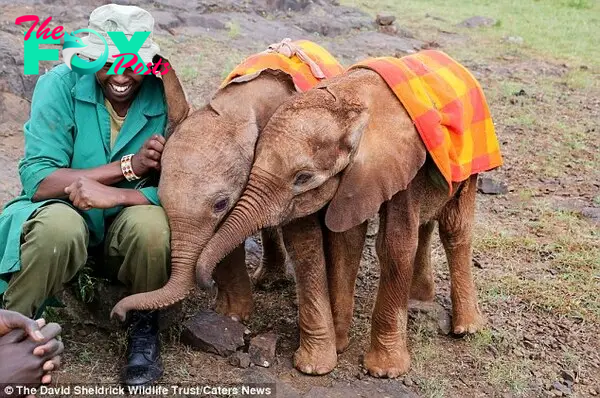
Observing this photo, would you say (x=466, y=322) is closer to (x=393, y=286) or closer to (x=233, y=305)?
(x=393, y=286)

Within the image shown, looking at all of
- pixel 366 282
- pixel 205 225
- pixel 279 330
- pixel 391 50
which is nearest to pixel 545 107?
pixel 391 50

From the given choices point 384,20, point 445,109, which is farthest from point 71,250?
point 384,20

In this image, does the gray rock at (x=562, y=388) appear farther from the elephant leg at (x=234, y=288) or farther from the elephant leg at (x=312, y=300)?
the elephant leg at (x=234, y=288)

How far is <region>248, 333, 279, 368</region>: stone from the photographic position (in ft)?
14.2

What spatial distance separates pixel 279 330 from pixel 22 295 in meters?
1.62

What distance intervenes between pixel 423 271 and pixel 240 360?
1.52m

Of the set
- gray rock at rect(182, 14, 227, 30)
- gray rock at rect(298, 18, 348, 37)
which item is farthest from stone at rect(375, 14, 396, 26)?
gray rock at rect(182, 14, 227, 30)

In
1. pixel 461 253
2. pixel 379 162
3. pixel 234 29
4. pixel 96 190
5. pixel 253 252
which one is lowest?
pixel 234 29

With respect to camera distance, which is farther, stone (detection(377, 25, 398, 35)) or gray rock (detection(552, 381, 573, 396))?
stone (detection(377, 25, 398, 35))

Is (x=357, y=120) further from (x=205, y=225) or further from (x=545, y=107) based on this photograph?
(x=545, y=107)

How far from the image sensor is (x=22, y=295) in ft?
12.5

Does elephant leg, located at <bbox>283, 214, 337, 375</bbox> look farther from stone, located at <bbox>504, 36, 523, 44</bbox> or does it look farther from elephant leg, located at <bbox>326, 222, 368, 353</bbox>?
stone, located at <bbox>504, 36, 523, 44</bbox>

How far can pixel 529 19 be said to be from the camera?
58.9ft

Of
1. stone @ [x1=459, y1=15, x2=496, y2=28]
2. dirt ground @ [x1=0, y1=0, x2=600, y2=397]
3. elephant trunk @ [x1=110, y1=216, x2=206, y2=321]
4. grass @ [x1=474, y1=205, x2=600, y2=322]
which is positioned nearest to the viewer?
elephant trunk @ [x1=110, y1=216, x2=206, y2=321]
